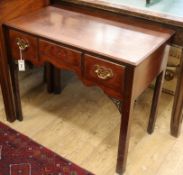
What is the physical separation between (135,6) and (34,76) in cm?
104

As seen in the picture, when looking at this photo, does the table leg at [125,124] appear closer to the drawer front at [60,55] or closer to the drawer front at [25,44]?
the drawer front at [60,55]

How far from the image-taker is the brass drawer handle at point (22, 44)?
4.54 feet

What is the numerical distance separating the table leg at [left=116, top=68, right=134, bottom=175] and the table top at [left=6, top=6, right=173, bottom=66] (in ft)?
0.42

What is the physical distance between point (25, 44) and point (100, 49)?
41 centimetres

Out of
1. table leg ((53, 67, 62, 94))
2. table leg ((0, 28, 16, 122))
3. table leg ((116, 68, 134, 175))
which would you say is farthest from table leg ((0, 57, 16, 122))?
table leg ((116, 68, 134, 175))

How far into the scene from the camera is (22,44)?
1.40m

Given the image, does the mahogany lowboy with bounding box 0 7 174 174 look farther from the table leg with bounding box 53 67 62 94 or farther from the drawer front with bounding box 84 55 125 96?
the table leg with bounding box 53 67 62 94

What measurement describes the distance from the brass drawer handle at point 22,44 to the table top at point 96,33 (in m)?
0.06

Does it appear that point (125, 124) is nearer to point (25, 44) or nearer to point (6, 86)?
point (25, 44)

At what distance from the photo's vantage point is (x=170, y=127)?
168 cm

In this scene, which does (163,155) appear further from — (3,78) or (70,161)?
(3,78)

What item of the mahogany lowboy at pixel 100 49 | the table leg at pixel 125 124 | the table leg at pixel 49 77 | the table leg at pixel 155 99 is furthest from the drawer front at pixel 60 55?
the table leg at pixel 49 77

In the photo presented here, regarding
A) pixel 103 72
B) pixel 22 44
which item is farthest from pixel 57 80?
pixel 103 72

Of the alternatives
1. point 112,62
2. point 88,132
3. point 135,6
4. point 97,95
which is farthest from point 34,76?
point 112,62
